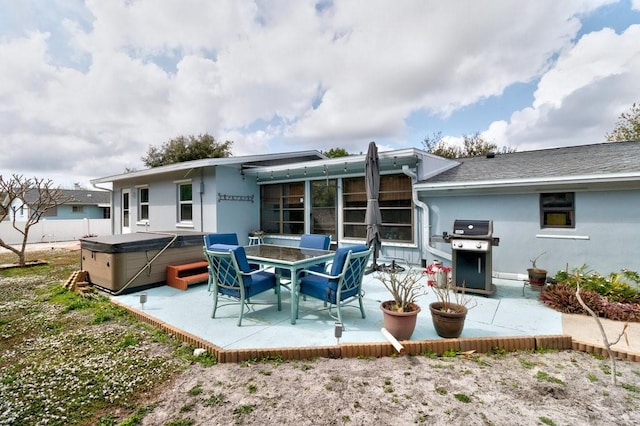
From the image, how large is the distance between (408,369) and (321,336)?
1060mm

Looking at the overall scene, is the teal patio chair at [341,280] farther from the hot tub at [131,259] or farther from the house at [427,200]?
the hot tub at [131,259]

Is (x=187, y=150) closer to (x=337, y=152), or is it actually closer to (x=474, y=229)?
(x=337, y=152)

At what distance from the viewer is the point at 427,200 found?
6938mm

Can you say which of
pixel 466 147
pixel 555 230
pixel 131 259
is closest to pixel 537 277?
pixel 555 230

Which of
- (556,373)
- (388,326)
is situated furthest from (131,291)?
(556,373)

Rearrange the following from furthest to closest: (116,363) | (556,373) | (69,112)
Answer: (69,112) < (116,363) < (556,373)

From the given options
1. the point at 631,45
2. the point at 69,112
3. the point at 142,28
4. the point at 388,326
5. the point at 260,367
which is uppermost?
the point at 631,45

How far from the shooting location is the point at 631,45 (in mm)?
8508

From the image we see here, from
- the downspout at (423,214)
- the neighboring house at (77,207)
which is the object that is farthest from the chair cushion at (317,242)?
the neighboring house at (77,207)

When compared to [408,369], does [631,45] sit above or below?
above

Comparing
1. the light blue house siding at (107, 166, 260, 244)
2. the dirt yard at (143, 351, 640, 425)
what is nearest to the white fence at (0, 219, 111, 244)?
the light blue house siding at (107, 166, 260, 244)

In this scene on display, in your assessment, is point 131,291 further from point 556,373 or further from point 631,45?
point 631,45

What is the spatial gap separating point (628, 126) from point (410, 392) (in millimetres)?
25000

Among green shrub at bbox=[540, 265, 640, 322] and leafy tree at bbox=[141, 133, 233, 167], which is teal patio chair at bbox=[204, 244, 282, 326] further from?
leafy tree at bbox=[141, 133, 233, 167]
